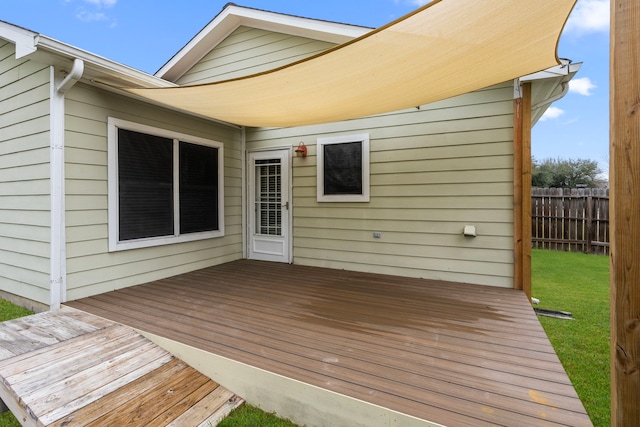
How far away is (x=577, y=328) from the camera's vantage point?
3.58 m

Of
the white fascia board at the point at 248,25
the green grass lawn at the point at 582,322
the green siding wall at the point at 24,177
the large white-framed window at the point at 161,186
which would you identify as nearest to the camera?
the green grass lawn at the point at 582,322

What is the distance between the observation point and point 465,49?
2414mm

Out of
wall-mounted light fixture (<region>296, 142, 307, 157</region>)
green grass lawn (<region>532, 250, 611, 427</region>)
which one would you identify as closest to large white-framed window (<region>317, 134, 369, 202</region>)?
wall-mounted light fixture (<region>296, 142, 307, 157</region>)

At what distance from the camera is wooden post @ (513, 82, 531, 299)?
3.74 metres

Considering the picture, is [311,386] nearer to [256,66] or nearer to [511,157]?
[511,157]

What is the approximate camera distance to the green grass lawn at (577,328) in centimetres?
213

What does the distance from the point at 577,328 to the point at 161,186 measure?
5417 millimetres

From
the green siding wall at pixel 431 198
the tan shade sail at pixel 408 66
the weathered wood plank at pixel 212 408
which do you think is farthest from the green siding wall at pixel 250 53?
the weathered wood plank at pixel 212 408

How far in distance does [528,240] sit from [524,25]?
99.3 inches

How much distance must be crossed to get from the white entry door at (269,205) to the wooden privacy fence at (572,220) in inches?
278

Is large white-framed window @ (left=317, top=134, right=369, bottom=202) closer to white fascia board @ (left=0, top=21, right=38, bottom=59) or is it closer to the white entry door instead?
the white entry door

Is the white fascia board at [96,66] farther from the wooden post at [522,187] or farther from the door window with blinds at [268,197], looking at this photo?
the wooden post at [522,187]

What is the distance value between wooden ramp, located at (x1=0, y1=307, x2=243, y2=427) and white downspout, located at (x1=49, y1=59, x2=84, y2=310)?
1.97ft

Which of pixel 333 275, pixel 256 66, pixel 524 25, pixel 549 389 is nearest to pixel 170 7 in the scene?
pixel 256 66
